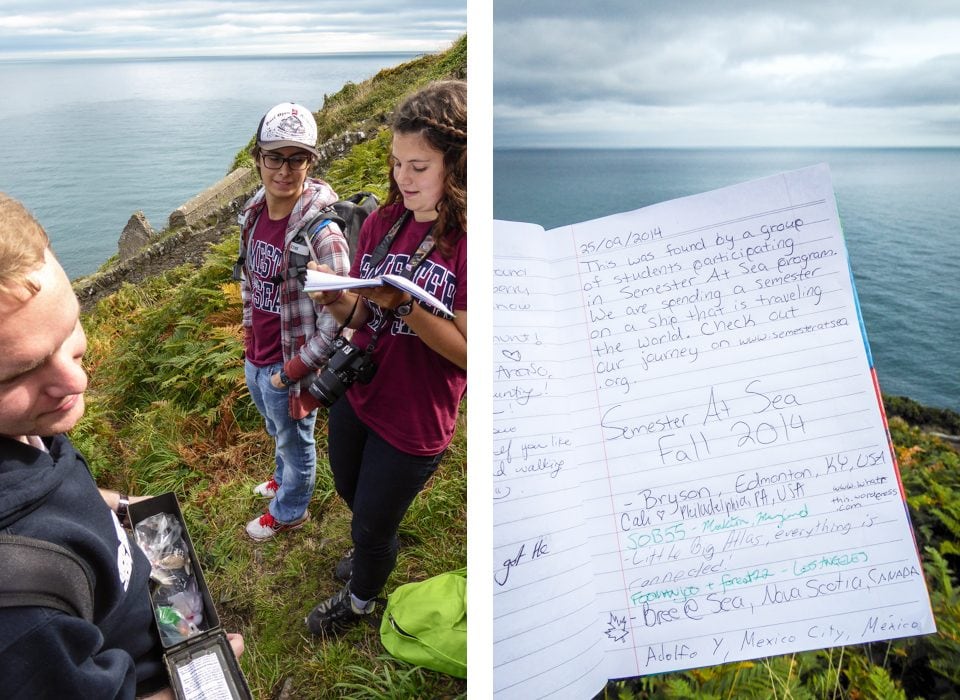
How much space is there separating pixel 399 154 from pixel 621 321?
413mm

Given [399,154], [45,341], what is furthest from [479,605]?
[399,154]

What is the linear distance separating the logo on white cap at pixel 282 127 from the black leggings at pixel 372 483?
52 centimetres

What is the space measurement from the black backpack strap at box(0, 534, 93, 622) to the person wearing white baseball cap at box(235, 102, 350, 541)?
0.68m

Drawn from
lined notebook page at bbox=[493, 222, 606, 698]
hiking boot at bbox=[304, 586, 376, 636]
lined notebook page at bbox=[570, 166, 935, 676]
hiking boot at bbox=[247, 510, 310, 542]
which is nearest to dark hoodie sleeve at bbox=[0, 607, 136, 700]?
lined notebook page at bbox=[493, 222, 606, 698]

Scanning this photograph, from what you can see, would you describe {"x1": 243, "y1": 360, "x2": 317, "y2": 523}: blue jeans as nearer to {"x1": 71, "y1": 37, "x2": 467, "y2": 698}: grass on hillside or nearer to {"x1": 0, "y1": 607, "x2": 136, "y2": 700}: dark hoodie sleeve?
{"x1": 71, "y1": 37, "x2": 467, "y2": 698}: grass on hillside

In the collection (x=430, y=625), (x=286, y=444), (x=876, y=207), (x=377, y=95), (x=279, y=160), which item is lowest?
(x=430, y=625)

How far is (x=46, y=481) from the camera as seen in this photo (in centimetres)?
52

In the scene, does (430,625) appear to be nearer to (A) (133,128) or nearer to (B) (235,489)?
(B) (235,489)

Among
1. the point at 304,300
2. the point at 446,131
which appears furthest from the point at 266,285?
the point at 446,131

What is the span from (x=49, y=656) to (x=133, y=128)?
34.6 inches

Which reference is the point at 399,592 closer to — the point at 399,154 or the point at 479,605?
the point at 479,605

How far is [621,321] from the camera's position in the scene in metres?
0.70

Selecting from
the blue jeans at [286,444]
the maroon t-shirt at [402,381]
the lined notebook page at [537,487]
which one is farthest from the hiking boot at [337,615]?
the lined notebook page at [537,487]

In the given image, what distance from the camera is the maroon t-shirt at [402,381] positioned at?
3.12ft
